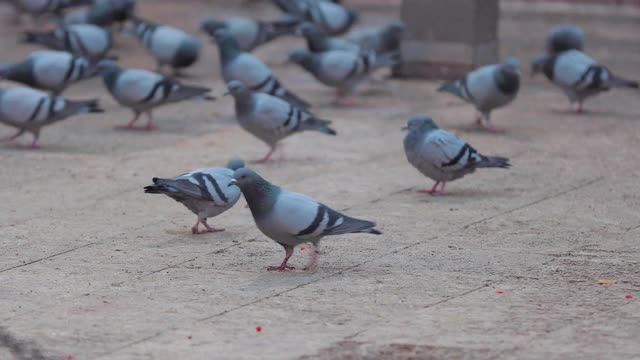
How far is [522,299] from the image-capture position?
6430 mm

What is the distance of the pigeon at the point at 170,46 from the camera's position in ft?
48.0

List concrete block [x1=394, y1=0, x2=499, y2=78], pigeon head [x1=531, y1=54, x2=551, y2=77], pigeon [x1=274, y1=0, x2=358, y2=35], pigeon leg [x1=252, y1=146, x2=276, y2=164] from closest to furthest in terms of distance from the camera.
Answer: pigeon leg [x1=252, y1=146, x2=276, y2=164] < pigeon head [x1=531, y1=54, x2=551, y2=77] < concrete block [x1=394, y1=0, x2=499, y2=78] < pigeon [x1=274, y1=0, x2=358, y2=35]

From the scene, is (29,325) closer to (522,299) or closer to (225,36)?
(522,299)

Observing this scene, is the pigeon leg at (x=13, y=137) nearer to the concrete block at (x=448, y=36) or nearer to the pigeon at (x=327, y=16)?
the concrete block at (x=448, y=36)

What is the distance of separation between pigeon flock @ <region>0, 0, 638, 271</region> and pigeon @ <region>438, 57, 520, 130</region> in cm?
1

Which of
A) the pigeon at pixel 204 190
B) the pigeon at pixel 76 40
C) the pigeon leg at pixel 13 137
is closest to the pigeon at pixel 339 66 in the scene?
the pigeon at pixel 76 40

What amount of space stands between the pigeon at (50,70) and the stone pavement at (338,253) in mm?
438

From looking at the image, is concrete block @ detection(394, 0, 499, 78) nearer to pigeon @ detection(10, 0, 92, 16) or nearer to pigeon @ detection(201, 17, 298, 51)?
pigeon @ detection(201, 17, 298, 51)

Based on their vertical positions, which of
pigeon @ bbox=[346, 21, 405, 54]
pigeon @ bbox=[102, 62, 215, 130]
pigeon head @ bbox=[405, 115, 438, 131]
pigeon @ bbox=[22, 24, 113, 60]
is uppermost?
pigeon head @ bbox=[405, 115, 438, 131]

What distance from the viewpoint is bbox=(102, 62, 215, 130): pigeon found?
1166 cm

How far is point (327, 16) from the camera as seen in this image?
1647 cm

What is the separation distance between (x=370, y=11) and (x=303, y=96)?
24.7 ft

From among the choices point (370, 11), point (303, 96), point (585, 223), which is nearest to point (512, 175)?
point (585, 223)

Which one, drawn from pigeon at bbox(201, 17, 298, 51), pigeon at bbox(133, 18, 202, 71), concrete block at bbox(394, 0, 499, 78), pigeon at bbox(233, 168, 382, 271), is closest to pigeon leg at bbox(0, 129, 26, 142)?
pigeon at bbox(133, 18, 202, 71)
